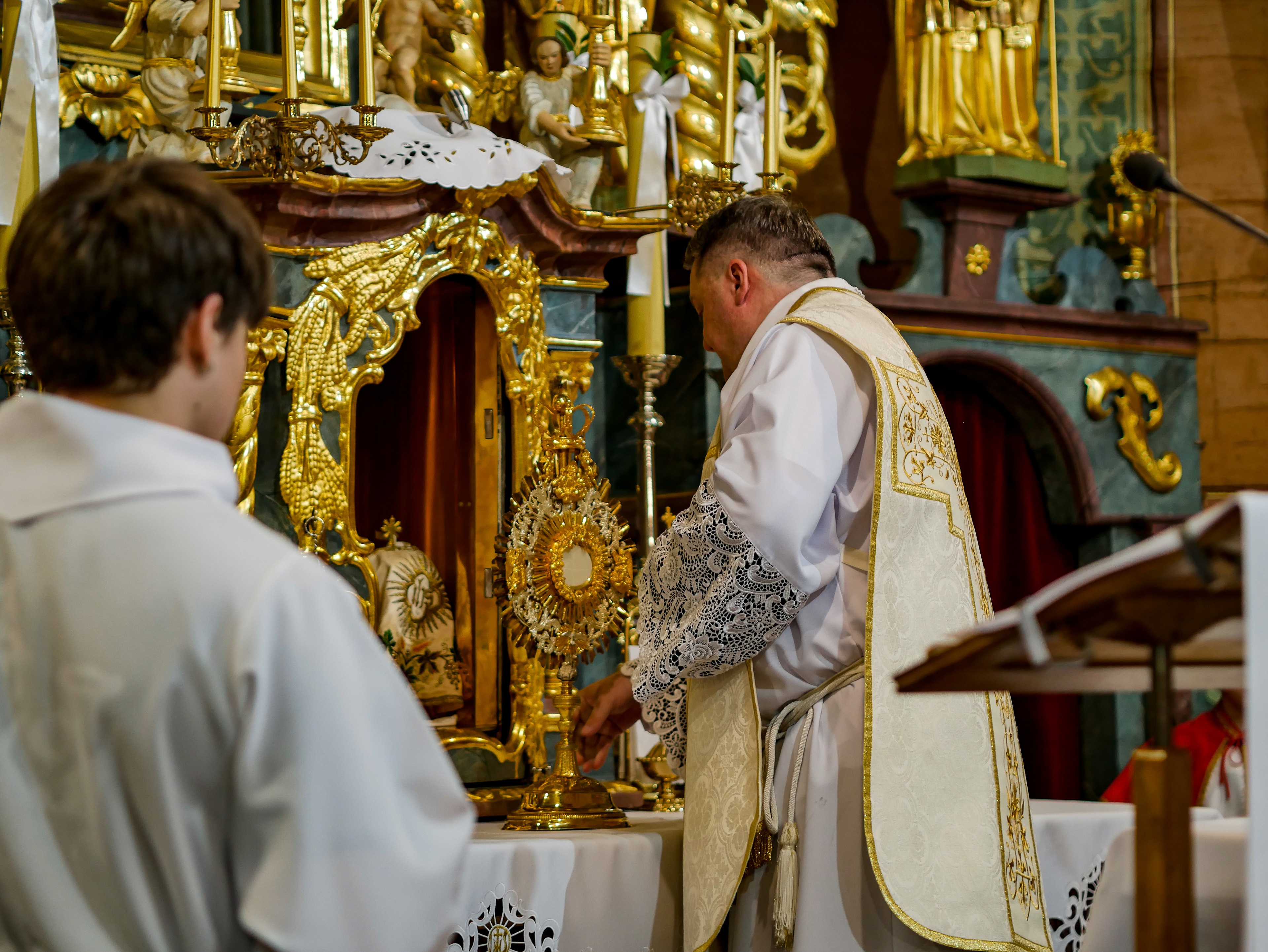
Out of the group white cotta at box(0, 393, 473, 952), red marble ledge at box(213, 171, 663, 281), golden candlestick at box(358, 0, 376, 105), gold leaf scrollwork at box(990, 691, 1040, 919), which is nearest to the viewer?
white cotta at box(0, 393, 473, 952)

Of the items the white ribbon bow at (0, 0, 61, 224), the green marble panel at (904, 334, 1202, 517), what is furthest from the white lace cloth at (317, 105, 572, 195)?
the green marble panel at (904, 334, 1202, 517)

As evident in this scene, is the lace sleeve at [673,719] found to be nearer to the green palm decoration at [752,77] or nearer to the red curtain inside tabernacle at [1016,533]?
the green palm decoration at [752,77]

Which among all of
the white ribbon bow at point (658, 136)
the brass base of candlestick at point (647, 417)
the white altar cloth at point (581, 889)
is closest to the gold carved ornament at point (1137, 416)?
the white ribbon bow at point (658, 136)

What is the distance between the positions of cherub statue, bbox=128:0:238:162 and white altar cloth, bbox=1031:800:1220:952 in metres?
2.45

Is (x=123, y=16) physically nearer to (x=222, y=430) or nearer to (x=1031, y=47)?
(x=222, y=430)

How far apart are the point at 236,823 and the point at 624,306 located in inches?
167

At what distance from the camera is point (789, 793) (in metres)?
2.83

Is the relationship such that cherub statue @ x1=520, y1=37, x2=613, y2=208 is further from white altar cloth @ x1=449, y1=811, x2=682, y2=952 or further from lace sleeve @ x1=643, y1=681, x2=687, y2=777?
white altar cloth @ x1=449, y1=811, x2=682, y2=952

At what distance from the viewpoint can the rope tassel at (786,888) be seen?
2.72m

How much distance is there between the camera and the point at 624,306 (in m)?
5.50

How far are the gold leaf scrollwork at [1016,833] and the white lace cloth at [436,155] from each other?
1566 millimetres

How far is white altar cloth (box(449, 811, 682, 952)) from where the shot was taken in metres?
2.85

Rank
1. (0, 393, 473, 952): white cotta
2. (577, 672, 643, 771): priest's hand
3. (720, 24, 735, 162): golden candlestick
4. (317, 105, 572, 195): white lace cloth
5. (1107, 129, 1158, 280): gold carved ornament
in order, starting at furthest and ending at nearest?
(1107, 129, 1158, 280): gold carved ornament < (720, 24, 735, 162): golden candlestick < (317, 105, 572, 195): white lace cloth < (577, 672, 643, 771): priest's hand < (0, 393, 473, 952): white cotta

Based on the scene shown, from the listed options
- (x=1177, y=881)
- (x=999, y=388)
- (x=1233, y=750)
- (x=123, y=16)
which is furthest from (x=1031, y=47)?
(x=1177, y=881)
